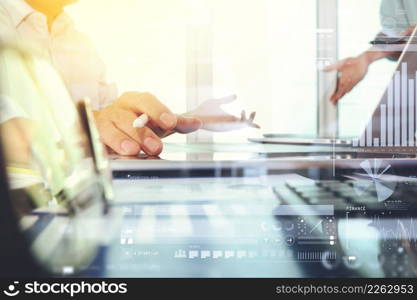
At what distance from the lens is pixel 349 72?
0.64 m

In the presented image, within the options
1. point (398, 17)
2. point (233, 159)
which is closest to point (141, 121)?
point (233, 159)

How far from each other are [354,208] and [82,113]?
351 millimetres

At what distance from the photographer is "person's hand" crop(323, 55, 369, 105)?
0.63m

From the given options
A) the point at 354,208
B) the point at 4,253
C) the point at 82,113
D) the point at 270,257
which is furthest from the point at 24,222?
the point at 354,208

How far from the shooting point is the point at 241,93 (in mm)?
545

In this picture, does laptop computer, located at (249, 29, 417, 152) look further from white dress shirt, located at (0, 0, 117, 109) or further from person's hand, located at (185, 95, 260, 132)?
white dress shirt, located at (0, 0, 117, 109)

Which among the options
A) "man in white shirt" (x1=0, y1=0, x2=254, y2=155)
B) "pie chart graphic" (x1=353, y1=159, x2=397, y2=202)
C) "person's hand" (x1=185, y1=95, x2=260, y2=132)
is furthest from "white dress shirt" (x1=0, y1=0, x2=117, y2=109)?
"pie chart graphic" (x1=353, y1=159, x2=397, y2=202)

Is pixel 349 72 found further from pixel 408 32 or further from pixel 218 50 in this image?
pixel 218 50

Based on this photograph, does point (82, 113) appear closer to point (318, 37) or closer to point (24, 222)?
point (24, 222)

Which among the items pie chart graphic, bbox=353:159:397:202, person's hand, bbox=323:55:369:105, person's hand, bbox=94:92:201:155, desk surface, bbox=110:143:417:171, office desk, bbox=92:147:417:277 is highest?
person's hand, bbox=323:55:369:105

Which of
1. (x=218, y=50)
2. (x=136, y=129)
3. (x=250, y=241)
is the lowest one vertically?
(x=250, y=241)

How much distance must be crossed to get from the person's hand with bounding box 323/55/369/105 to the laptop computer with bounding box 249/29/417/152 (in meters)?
0.08

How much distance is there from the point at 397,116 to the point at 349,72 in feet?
0.51

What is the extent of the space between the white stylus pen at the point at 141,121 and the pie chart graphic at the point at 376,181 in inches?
11.0
